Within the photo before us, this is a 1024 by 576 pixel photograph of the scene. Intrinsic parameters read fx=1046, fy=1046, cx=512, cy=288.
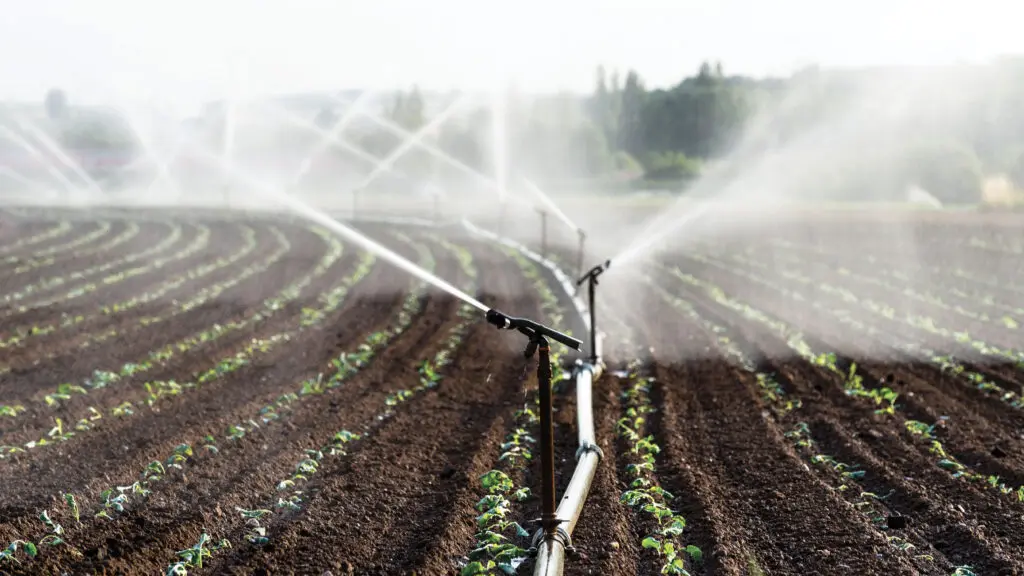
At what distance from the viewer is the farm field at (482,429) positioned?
20.8 feet

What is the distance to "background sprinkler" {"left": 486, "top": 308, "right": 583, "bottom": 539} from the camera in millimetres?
5465

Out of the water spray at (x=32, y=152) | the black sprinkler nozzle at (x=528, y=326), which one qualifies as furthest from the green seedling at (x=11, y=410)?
the water spray at (x=32, y=152)

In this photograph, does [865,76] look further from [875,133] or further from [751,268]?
[751,268]

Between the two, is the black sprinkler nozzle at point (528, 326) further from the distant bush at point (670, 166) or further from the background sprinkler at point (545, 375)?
the distant bush at point (670, 166)

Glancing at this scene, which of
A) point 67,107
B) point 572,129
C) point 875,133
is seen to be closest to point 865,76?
point 875,133

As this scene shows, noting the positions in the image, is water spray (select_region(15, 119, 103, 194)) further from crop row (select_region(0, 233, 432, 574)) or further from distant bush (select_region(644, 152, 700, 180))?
crop row (select_region(0, 233, 432, 574))

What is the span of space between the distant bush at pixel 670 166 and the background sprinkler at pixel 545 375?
3329cm

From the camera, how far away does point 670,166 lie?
40938 millimetres

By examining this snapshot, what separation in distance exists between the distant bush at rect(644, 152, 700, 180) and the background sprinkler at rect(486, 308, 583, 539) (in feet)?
109

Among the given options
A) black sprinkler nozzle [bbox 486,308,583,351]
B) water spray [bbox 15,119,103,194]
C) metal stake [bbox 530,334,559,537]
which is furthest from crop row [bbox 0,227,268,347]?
water spray [bbox 15,119,103,194]

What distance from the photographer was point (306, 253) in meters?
25.2

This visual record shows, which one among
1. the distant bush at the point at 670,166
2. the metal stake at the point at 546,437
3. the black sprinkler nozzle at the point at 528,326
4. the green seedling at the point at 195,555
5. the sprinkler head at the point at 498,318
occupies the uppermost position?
the sprinkler head at the point at 498,318

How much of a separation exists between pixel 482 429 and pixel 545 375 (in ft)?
12.3

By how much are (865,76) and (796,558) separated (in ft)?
121
